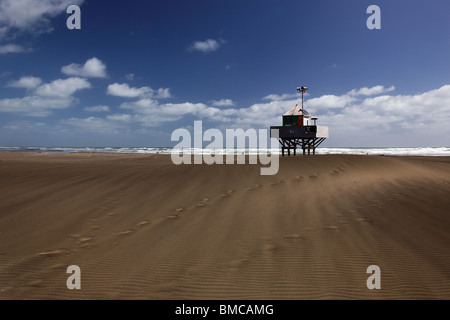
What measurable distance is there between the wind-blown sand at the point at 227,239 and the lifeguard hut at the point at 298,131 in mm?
13972

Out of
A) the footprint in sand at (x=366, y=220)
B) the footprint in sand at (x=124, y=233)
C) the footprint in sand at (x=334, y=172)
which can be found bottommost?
the footprint in sand at (x=124, y=233)

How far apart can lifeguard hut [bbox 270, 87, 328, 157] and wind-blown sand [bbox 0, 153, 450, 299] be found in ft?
45.8

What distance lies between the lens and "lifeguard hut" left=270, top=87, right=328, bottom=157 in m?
21.1

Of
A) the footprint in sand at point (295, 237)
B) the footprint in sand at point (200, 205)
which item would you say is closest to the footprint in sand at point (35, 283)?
the footprint in sand at point (200, 205)

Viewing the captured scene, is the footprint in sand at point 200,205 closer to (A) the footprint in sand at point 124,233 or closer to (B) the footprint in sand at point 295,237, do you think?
(A) the footprint in sand at point 124,233

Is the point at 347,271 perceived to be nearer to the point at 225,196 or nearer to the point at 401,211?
the point at 401,211

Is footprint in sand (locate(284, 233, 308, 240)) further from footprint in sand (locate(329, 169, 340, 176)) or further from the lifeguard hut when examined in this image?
the lifeguard hut

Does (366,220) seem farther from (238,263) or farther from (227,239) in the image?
(238,263)

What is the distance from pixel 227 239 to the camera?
3938 millimetres

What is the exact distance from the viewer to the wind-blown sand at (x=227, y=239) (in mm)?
2793

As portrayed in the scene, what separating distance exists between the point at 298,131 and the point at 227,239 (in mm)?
18650
